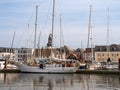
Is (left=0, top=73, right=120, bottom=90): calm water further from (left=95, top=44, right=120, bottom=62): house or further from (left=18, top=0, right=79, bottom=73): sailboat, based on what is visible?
(left=95, top=44, right=120, bottom=62): house

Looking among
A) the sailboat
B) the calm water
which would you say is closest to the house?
the sailboat

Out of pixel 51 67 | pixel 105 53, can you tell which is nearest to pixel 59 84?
pixel 51 67

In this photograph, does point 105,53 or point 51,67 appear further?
point 105,53

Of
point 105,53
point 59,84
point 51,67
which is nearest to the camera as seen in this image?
point 59,84

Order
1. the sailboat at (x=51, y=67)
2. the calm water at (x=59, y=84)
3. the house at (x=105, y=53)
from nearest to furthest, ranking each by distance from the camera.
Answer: the calm water at (x=59, y=84)
the sailboat at (x=51, y=67)
the house at (x=105, y=53)

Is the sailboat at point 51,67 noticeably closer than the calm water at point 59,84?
No

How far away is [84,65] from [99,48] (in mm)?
69177

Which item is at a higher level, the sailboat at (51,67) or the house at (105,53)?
the house at (105,53)

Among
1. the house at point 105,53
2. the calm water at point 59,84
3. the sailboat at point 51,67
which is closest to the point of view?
the calm water at point 59,84

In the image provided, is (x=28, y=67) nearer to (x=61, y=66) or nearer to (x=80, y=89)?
(x=61, y=66)

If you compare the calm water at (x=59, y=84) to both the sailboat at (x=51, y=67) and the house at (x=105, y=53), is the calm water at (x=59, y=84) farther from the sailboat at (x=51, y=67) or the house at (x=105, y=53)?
the house at (x=105, y=53)

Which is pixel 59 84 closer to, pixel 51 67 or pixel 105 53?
pixel 51 67

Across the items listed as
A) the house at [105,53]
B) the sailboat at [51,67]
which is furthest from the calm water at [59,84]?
the house at [105,53]

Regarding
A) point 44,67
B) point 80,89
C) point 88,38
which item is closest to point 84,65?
point 88,38
